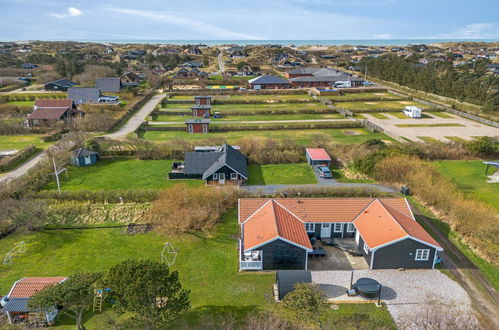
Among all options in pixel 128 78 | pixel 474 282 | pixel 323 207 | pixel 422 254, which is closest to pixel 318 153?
pixel 323 207

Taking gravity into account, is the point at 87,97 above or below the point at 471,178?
above

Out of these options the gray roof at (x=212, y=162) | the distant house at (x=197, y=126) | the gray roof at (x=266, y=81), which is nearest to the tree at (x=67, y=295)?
the gray roof at (x=212, y=162)

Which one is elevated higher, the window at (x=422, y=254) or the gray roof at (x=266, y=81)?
the gray roof at (x=266, y=81)

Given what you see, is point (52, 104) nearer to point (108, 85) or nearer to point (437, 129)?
point (108, 85)

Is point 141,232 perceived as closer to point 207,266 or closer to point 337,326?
point 207,266

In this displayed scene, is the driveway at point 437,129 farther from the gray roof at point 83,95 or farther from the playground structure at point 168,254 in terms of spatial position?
the gray roof at point 83,95

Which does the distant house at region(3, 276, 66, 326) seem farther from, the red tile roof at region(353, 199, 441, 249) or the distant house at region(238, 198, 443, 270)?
the red tile roof at region(353, 199, 441, 249)

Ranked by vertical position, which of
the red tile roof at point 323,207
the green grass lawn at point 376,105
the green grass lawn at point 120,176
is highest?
the green grass lawn at point 376,105
